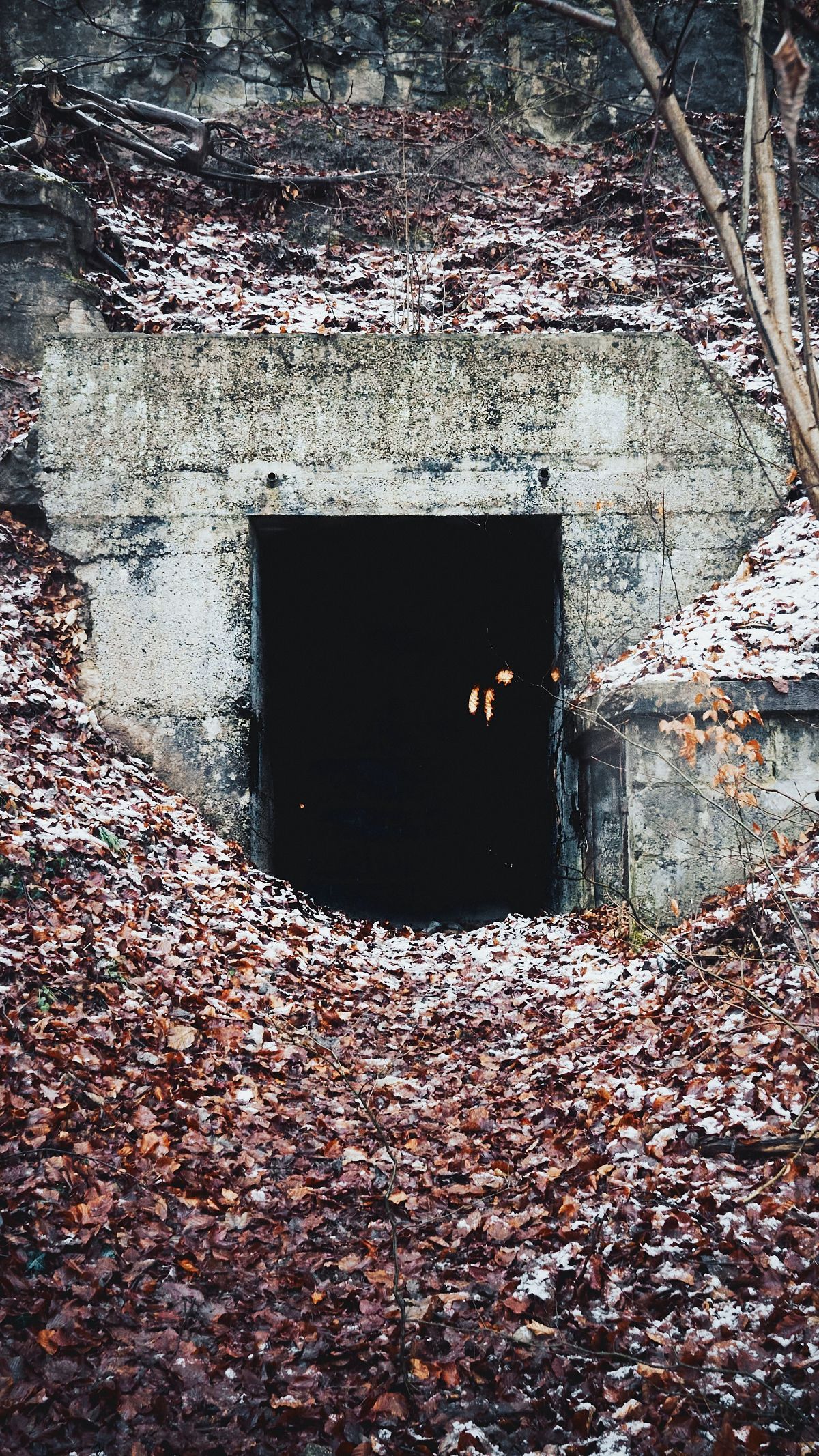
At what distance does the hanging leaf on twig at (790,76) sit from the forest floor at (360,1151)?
2924 millimetres

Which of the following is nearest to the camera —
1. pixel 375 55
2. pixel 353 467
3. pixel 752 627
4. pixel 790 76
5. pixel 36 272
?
pixel 790 76

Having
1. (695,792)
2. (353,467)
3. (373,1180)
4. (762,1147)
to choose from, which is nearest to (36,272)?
(353,467)

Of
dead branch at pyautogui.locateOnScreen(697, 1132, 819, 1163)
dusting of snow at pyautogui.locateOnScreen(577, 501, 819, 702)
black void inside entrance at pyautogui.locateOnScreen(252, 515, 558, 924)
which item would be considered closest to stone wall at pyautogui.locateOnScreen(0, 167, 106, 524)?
black void inside entrance at pyautogui.locateOnScreen(252, 515, 558, 924)

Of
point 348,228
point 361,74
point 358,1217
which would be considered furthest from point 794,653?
point 361,74

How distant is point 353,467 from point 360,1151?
515 centimetres

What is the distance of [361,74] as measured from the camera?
1286cm

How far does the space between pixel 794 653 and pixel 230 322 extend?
574 cm

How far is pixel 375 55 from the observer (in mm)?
12891

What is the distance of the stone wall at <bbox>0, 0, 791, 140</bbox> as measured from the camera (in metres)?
12.4

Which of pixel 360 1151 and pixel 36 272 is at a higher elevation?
pixel 36 272

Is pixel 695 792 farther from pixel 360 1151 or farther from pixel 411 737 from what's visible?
pixel 411 737

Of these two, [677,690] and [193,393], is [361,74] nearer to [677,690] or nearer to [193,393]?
[193,393]

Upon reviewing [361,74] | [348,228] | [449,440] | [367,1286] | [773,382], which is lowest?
[367,1286]

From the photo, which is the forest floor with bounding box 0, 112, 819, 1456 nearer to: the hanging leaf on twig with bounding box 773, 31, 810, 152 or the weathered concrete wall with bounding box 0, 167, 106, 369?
the weathered concrete wall with bounding box 0, 167, 106, 369
